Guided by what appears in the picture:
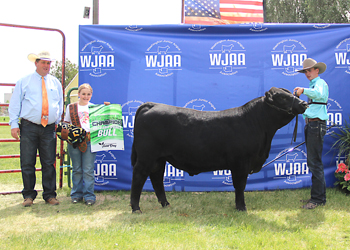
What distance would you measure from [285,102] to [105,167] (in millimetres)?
3311

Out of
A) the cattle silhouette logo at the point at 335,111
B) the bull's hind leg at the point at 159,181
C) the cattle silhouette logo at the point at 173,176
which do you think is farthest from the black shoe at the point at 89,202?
the cattle silhouette logo at the point at 335,111

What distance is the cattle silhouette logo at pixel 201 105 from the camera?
5.09 metres

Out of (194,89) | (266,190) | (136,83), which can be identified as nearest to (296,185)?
(266,190)

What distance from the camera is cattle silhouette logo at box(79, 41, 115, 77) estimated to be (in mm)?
5023

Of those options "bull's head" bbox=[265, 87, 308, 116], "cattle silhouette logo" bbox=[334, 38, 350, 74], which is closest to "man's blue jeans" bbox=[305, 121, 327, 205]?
"bull's head" bbox=[265, 87, 308, 116]

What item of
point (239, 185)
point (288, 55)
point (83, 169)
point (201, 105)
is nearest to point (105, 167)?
point (83, 169)

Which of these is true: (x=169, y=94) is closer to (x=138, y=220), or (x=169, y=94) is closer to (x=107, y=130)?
(x=107, y=130)

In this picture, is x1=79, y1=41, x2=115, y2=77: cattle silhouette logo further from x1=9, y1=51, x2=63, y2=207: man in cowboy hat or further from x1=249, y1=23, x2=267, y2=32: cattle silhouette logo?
x1=249, y1=23, x2=267, y2=32: cattle silhouette logo

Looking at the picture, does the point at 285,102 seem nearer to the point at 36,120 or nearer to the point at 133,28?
the point at 133,28

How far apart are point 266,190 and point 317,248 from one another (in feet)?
7.71

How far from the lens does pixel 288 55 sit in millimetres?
5133

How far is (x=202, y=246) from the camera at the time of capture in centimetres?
279

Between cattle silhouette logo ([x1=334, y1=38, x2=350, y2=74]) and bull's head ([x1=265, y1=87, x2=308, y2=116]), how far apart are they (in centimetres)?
215

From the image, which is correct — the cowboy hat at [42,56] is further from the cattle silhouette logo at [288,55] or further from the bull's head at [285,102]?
the cattle silhouette logo at [288,55]
